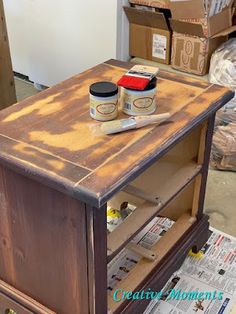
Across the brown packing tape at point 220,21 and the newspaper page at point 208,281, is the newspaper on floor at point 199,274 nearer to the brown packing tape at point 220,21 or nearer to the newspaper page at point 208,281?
the newspaper page at point 208,281

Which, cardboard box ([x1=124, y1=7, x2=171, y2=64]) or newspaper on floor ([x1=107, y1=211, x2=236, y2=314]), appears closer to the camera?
newspaper on floor ([x1=107, y1=211, x2=236, y2=314])

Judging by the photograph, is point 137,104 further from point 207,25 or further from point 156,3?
point 156,3

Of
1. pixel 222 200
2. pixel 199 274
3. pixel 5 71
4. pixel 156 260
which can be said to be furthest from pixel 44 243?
pixel 5 71

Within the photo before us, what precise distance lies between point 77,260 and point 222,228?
750 millimetres

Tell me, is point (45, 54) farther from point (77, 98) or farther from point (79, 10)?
point (77, 98)

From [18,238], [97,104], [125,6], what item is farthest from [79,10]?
[18,238]

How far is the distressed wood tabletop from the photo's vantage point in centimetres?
83

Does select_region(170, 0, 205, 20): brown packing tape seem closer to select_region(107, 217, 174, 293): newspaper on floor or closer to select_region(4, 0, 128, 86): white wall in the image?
select_region(4, 0, 128, 86): white wall

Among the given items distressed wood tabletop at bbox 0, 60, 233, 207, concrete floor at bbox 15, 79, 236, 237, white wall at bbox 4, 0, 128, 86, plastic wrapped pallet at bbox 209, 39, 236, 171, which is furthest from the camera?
white wall at bbox 4, 0, 128, 86

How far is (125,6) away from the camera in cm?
198

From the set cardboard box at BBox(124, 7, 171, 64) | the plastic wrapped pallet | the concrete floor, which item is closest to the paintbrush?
the concrete floor

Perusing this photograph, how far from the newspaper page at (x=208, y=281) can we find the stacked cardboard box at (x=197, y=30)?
0.78m

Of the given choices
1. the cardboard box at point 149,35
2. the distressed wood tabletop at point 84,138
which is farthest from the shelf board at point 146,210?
the cardboard box at point 149,35

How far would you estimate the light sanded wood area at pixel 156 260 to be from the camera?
1127 millimetres
